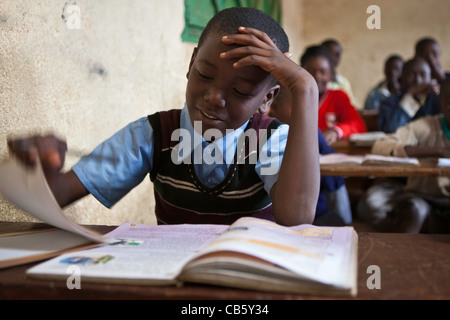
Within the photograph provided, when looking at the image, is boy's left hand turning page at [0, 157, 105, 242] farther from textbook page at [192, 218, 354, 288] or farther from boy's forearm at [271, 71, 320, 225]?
boy's forearm at [271, 71, 320, 225]

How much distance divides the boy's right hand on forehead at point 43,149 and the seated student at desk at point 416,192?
191cm

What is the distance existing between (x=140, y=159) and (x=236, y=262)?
2.03 feet

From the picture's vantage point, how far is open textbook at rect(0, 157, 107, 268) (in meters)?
0.68

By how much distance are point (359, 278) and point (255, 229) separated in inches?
6.6

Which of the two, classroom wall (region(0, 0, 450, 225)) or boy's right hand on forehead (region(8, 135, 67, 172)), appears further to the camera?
classroom wall (region(0, 0, 450, 225))

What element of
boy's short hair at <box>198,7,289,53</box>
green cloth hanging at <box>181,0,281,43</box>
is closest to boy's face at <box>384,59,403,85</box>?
green cloth hanging at <box>181,0,281,43</box>

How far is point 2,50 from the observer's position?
118 centimetres

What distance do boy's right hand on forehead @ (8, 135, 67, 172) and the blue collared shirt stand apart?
0.19 m

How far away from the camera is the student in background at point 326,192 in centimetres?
196

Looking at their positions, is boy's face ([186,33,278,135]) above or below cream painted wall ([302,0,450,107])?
below

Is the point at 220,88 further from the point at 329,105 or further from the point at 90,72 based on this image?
the point at 329,105

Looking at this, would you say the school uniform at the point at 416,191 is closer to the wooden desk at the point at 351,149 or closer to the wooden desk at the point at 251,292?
the wooden desk at the point at 351,149

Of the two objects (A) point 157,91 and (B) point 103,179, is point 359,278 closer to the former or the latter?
(B) point 103,179
